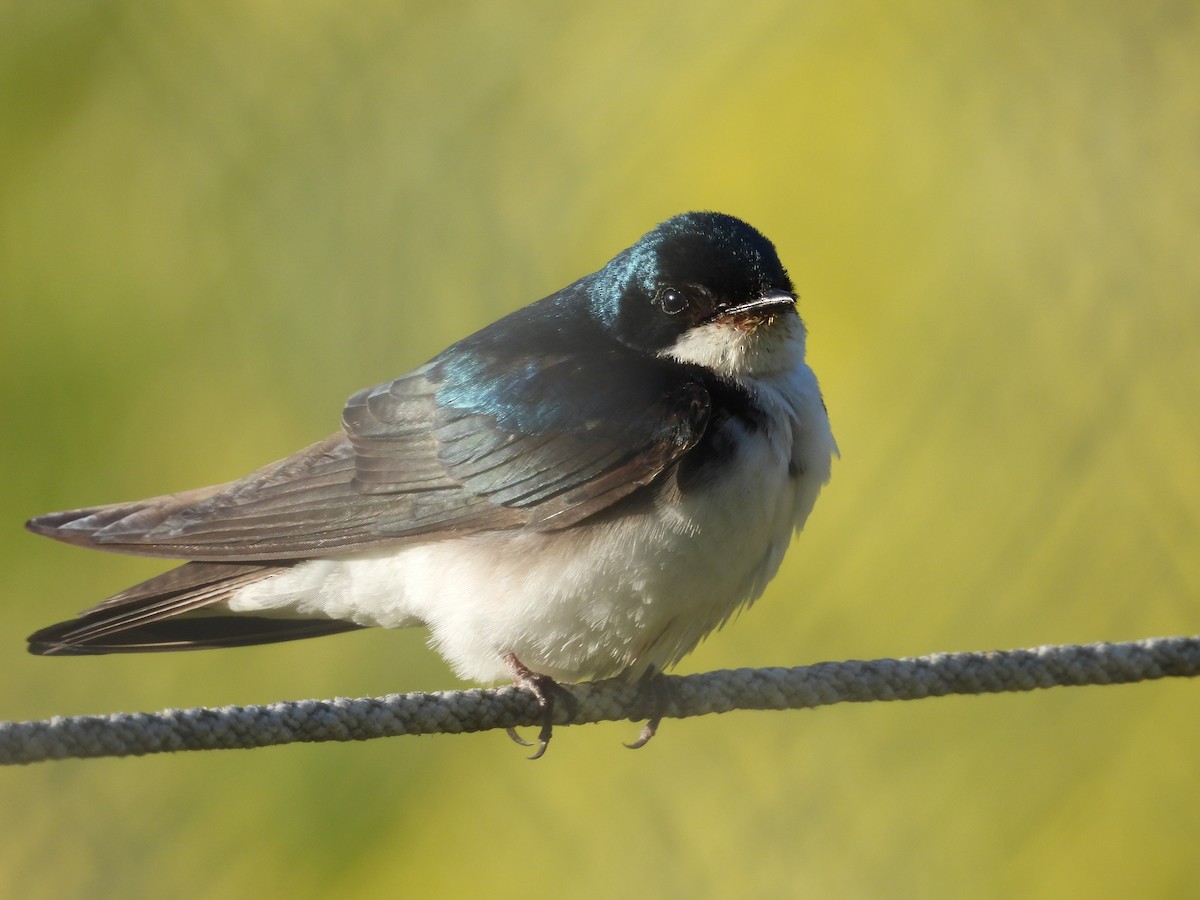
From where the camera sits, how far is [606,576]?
168 centimetres

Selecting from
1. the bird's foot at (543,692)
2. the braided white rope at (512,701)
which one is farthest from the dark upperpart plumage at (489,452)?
the braided white rope at (512,701)

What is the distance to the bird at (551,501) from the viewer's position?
1.69 m

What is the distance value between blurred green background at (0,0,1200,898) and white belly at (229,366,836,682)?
63cm

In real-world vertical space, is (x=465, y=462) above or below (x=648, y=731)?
above

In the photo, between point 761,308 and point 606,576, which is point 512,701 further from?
point 761,308

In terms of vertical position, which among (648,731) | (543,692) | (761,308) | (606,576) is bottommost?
(648,731)

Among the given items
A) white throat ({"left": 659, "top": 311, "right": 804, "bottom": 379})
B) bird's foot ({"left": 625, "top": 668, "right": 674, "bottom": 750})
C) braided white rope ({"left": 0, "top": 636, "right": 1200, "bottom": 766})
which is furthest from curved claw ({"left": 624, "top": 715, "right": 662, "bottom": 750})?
white throat ({"left": 659, "top": 311, "right": 804, "bottom": 379})

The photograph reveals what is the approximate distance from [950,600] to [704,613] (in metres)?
0.76

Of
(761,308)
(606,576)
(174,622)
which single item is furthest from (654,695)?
(174,622)

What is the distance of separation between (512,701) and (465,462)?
35 cm

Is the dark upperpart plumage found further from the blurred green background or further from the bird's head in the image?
the blurred green background

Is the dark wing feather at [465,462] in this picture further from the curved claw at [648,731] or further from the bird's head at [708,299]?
the curved claw at [648,731]

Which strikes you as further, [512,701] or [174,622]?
[174,622]

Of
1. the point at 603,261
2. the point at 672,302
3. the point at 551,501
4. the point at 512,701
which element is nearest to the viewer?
the point at 512,701
